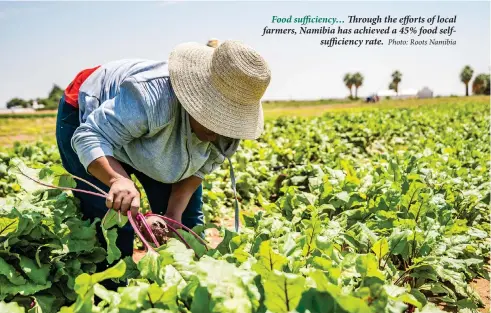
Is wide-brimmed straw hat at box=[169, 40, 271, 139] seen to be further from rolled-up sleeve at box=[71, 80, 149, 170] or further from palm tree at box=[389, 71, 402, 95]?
palm tree at box=[389, 71, 402, 95]

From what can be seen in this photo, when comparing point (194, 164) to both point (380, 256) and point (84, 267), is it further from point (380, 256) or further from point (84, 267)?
point (380, 256)

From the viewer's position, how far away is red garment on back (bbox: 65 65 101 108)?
9.73 ft

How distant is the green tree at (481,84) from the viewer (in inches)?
3654

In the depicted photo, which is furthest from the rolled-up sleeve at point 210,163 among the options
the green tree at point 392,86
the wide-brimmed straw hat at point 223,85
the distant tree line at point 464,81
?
the green tree at point 392,86

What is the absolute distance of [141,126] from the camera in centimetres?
257

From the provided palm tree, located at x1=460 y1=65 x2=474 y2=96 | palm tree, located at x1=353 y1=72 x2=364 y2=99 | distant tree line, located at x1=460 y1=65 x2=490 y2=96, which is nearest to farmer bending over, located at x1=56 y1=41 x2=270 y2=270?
distant tree line, located at x1=460 y1=65 x2=490 y2=96

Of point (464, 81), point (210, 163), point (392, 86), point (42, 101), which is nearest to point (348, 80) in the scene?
point (392, 86)

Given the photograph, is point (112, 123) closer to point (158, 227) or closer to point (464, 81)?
point (158, 227)

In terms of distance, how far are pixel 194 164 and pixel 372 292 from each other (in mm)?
1613

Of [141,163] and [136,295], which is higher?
[141,163]

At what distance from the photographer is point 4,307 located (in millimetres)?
1894

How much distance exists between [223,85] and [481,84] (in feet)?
345

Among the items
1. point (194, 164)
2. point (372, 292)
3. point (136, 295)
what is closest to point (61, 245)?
point (194, 164)

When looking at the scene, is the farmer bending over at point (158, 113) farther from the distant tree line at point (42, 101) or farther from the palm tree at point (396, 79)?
the palm tree at point (396, 79)
